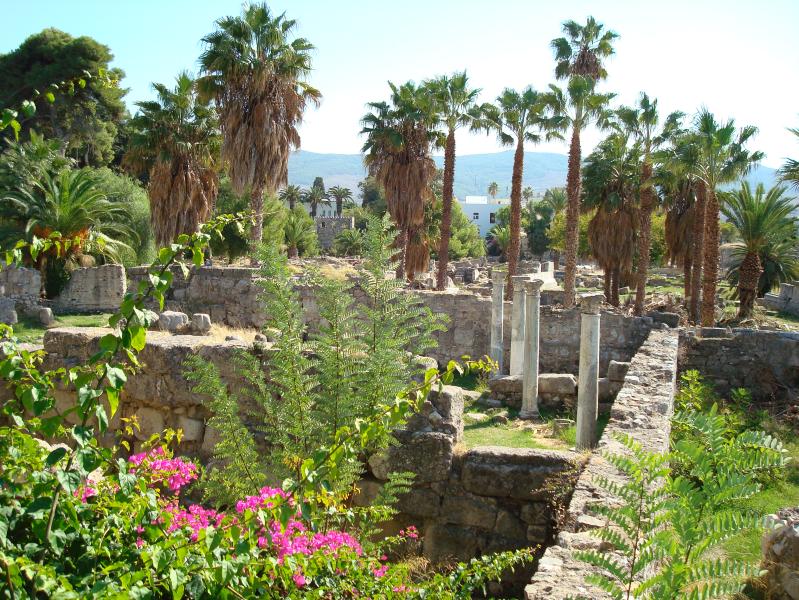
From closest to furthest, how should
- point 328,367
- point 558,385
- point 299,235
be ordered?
point 328,367 < point 558,385 < point 299,235

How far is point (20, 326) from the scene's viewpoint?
16266mm

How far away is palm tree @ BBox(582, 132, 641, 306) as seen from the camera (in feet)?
106

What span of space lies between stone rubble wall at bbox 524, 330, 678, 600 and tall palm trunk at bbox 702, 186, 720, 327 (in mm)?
8359

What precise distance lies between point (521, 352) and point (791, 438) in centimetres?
663

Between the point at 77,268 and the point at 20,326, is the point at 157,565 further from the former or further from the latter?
the point at 77,268

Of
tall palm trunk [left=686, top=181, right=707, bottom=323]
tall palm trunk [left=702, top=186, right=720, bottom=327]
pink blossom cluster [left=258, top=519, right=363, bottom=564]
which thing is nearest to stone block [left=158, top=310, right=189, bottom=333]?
pink blossom cluster [left=258, top=519, right=363, bottom=564]

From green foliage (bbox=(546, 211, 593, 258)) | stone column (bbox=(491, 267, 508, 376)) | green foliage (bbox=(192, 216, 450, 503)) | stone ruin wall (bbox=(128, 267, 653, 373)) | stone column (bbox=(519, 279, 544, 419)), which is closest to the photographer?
green foliage (bbox=(192, 216, 450, 503))

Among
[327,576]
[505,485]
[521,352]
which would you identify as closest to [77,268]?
[521,352]

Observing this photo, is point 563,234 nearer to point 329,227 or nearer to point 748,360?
point 748,360

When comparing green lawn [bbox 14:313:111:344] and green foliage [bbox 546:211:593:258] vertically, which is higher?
green foliage [bbox 546:211:593:258]

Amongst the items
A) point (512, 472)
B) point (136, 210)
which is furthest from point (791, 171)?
point (136, 210)

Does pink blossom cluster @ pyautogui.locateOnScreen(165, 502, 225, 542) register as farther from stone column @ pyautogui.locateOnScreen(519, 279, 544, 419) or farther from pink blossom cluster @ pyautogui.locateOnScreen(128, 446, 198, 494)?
stone column @ pyautogui.locateOnScreen(519, 279, 544, 419)

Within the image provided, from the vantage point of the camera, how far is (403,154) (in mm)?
30344

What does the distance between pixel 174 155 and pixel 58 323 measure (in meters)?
8.68
